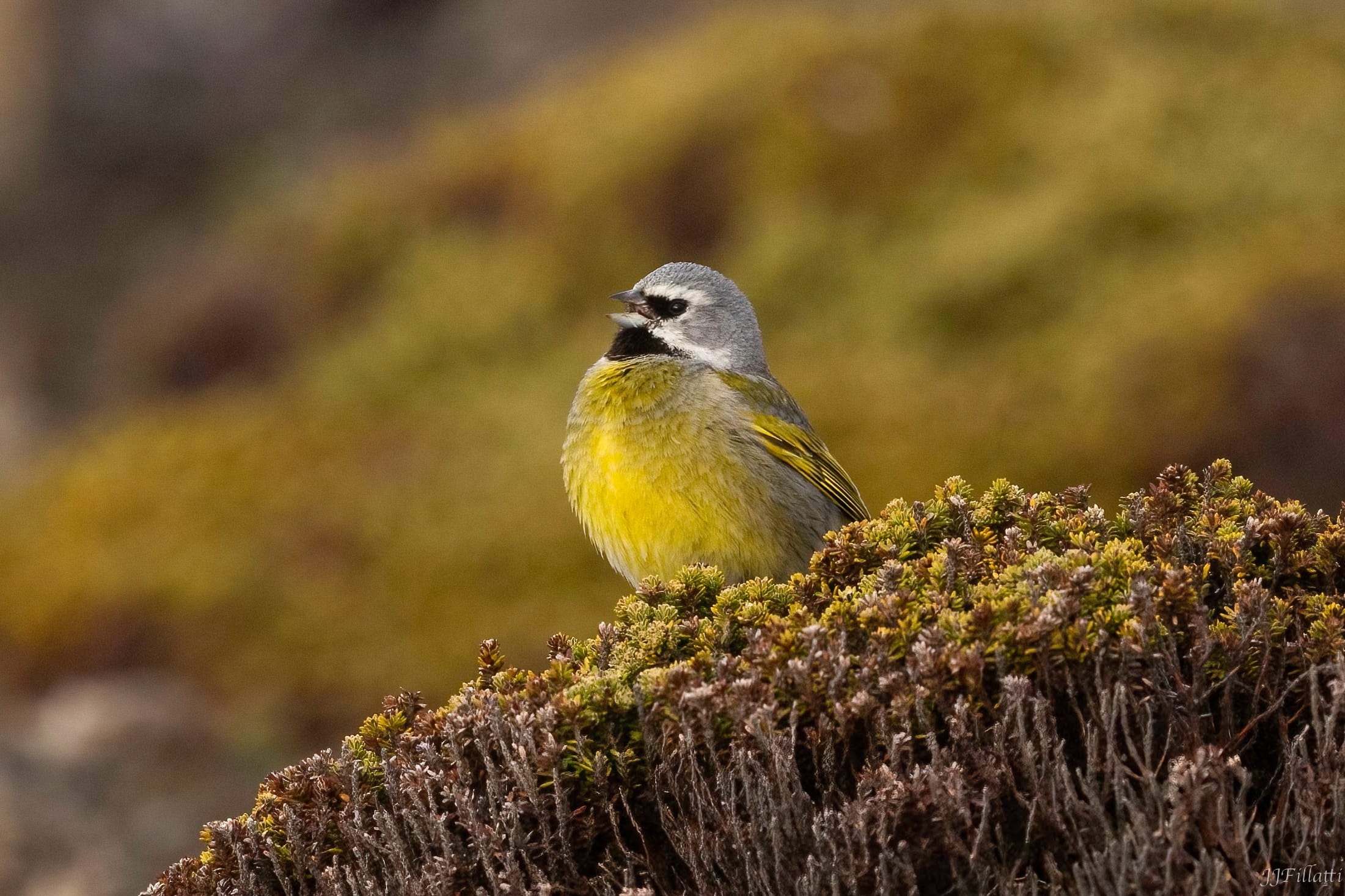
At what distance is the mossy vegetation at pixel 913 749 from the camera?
307 cm

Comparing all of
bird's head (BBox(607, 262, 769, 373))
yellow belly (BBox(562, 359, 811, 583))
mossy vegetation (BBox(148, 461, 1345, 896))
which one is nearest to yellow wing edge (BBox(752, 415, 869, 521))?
yellow belly (BBox(562, 359, 811, 583))

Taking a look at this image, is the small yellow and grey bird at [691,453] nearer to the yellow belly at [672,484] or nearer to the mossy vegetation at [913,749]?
the yellow belly at [672,484]

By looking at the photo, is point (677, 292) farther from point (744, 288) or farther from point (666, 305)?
point (744, 288)

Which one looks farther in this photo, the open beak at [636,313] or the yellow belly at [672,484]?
the open beak at [636,313]

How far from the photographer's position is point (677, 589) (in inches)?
170

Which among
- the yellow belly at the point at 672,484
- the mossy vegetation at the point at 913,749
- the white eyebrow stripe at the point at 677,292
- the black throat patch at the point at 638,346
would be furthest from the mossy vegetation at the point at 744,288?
the mossy vegetation at the point at 913,749

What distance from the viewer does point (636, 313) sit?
6.38m

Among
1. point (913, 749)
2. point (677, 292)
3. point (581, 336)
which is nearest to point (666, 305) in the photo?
point (677, 292)

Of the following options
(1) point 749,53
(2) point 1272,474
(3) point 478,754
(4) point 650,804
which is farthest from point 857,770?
(1) point 749,53

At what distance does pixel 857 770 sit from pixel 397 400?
34.8 feet

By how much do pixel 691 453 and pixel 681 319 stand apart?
2.77 ft

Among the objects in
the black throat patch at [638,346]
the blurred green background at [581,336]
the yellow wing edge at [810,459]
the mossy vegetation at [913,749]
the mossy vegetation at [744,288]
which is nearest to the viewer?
the mossy vegetation at [913,749]

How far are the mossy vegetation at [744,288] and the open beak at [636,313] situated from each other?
4286 millimetres

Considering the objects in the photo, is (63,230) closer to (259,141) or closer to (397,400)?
(259,141)
